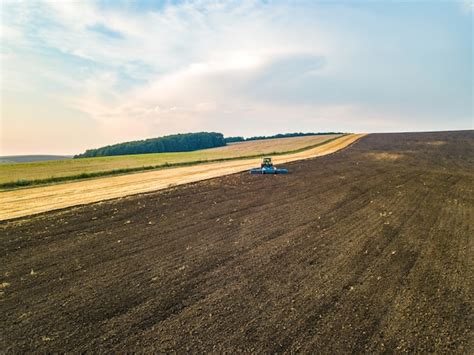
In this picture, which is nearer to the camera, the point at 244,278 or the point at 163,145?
the point at 244,278

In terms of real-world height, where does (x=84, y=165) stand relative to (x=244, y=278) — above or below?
above

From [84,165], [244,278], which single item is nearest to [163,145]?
[84,165]

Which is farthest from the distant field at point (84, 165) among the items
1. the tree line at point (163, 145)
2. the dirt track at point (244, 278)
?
the tree line at point (163, 145)

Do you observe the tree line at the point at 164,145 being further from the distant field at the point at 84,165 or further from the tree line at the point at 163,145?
the distant field at the point at 84,165

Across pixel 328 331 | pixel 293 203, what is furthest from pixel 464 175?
pixel 328 331

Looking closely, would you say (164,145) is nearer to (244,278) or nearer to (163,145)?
(163,145)

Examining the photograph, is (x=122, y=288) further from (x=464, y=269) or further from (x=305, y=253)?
(x=464, y=269)
